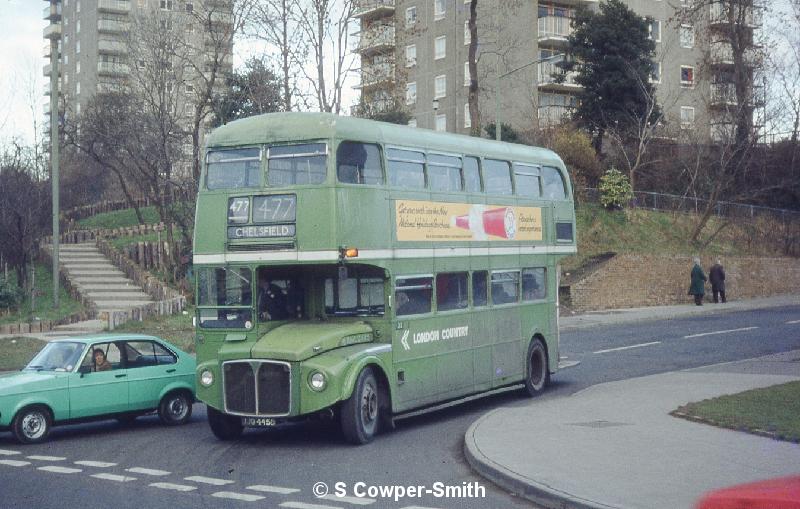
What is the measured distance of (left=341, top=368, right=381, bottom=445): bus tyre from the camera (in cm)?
1350

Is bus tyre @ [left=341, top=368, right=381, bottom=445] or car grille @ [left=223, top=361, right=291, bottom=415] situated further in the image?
bus tyre @ [left=341, top=368, right=381, bottom=445]

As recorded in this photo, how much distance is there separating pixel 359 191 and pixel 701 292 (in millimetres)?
29961

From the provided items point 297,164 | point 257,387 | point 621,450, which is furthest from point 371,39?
point 621,450

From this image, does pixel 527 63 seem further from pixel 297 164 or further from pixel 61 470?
pixel 61 470

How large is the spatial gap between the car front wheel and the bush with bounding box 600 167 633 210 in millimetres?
31257

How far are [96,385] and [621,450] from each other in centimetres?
757

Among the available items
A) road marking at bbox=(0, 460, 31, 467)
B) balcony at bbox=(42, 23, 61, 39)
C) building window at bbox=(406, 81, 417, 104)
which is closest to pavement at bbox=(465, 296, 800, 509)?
road marking at bbox=(0, 460, 31, 467)

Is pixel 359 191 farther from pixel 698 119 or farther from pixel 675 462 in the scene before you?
pixel 698 119

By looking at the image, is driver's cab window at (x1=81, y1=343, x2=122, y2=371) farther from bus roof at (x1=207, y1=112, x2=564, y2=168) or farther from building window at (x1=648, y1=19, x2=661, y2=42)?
building window at (x1=648, y1=19, x2=661, y2=42)

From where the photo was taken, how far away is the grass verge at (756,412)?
13.0 metres

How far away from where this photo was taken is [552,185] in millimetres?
19969

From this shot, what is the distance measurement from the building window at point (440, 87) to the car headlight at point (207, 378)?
51.4 metres

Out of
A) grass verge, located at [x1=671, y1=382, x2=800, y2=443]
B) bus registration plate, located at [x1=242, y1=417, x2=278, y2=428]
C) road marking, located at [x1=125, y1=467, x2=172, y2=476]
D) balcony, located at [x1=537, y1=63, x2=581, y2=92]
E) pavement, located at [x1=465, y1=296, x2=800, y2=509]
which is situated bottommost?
road marking, located at [x1=125, y1=467, x2=172, y2=476]

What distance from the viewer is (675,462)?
36.6 ft
